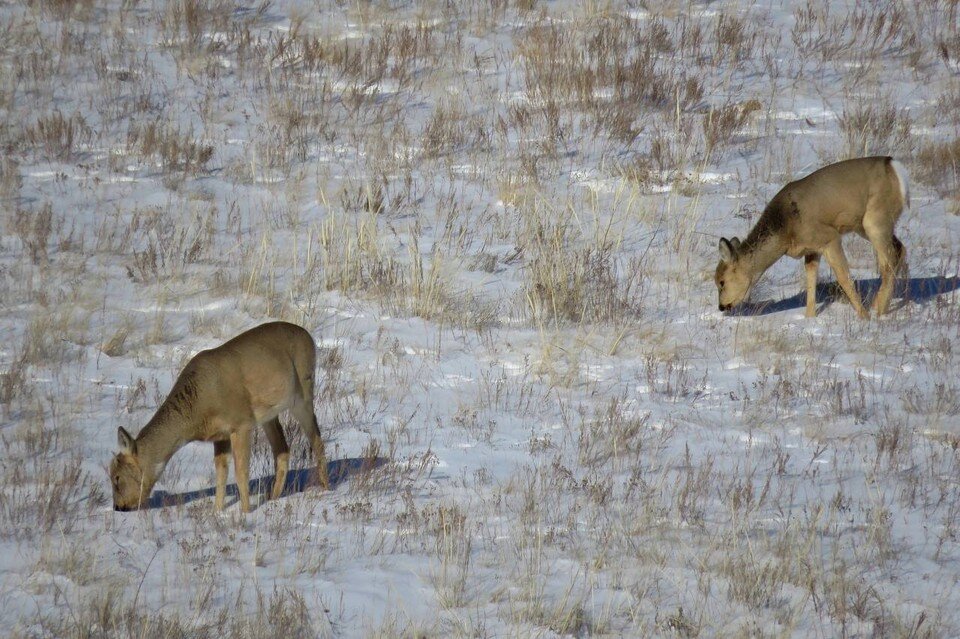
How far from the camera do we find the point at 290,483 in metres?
7.65

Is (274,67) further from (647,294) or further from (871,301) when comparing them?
(871,301)

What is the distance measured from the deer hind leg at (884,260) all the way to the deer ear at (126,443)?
6.88m

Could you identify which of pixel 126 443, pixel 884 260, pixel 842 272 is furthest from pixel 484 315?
pixel 126 443

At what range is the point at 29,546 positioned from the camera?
629cm

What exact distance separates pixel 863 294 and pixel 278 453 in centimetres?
644

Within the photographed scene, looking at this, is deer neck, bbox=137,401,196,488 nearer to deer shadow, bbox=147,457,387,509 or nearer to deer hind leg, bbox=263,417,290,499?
deer shadow, bbox=147,457,387,509

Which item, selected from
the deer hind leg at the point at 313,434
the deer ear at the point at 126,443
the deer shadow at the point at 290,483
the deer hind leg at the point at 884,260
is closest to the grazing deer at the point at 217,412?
the deer ear at the point at 126,443

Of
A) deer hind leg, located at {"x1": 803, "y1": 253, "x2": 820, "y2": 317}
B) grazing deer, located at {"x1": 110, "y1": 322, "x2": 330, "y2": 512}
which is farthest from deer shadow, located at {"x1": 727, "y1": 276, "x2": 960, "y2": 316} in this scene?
grazing deer, located at {"x1": 110, "y1": 322, "x2": 330, "y2": 512}

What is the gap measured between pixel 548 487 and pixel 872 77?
35.4 ft

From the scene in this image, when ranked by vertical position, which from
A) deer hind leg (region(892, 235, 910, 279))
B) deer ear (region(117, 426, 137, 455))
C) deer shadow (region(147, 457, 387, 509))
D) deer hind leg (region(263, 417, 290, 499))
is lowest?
deer shadow (region(147, 457, 387, 509))

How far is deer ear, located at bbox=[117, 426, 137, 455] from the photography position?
22.5 feet

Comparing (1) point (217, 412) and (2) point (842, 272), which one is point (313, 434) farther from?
(2) point (842, 272)

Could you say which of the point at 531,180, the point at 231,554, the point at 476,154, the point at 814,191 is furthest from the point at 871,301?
the point at 231,554

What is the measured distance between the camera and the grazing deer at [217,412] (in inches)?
273
